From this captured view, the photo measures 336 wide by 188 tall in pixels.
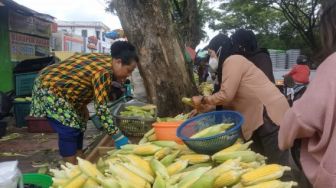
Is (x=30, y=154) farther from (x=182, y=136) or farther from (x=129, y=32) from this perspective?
(x=182, y=136)

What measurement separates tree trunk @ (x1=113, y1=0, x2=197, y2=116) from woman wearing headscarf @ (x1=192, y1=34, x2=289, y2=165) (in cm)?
141

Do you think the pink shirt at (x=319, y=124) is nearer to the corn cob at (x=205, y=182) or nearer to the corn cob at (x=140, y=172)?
the corn cob at (x=205, y=182)

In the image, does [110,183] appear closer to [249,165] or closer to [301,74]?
[249,165]

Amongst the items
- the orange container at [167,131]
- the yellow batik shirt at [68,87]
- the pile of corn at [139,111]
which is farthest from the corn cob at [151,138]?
the pile of corn at [139,111]

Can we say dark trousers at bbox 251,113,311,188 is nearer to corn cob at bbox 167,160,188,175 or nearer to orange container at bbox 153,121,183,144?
orange container at bbox 153,121,183,144

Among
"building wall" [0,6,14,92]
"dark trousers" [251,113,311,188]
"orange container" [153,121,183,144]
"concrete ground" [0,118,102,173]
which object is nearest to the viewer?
"orange container" [153,121,183,144]

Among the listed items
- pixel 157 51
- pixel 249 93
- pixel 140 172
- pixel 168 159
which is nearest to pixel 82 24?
pixel 157 51

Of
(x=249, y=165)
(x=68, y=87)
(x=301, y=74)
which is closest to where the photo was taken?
(x=249, y=165)

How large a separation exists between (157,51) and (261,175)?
3276mm

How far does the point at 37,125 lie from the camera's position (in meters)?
9.34

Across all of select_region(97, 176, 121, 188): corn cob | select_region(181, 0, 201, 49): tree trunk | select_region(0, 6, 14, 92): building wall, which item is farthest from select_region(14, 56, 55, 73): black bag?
select_region(97, 176, 121, 188): corn cob

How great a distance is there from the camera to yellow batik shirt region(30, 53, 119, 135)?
3.95m

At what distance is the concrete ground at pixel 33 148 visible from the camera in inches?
259

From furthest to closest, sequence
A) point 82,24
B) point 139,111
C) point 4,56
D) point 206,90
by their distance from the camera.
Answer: point 82,24 → point 4,56 → point 206,90 → point 139,111
